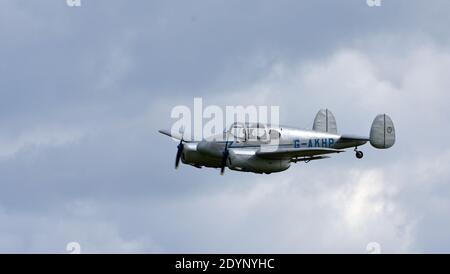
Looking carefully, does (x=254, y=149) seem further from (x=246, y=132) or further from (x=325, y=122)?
(x=325, y=122)

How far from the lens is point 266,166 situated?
94.2 meters

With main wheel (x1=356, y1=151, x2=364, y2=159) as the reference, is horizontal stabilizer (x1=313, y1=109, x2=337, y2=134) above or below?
above

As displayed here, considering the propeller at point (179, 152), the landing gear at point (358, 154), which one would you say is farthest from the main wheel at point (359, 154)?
the propeller at point (179, 152)

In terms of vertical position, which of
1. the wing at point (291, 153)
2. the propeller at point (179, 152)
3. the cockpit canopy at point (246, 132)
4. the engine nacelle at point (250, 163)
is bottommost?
the engine nacelle at point (250, 163)

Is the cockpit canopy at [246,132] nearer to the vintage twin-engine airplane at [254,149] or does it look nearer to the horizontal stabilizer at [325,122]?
the vintage twin-engine airplane at [254,149]

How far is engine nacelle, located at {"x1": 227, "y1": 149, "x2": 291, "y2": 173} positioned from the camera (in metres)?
93.6

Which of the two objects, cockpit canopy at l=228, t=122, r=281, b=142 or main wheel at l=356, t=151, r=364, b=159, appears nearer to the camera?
cockpit canopy at l=228, t=122, r=281, b=142

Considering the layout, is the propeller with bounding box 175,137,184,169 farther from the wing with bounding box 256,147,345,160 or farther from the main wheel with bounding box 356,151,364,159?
the main wheel with bounding box 356,151,364,159

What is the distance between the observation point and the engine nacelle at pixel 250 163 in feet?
307

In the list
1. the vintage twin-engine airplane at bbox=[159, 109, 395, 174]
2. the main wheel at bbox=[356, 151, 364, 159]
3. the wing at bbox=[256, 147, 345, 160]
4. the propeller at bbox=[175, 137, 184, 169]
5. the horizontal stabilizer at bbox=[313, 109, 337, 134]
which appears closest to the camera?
the wing at bbox=[256, 147, 345, 160]

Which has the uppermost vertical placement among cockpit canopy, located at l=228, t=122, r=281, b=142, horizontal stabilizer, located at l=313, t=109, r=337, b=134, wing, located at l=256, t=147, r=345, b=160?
horizontal stabilizer, located at l=313, t=109, r=337, b=134

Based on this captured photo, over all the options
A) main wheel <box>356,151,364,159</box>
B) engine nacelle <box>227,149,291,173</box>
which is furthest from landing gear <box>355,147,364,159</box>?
engine nacelle <box>227,149,291,173</box>
